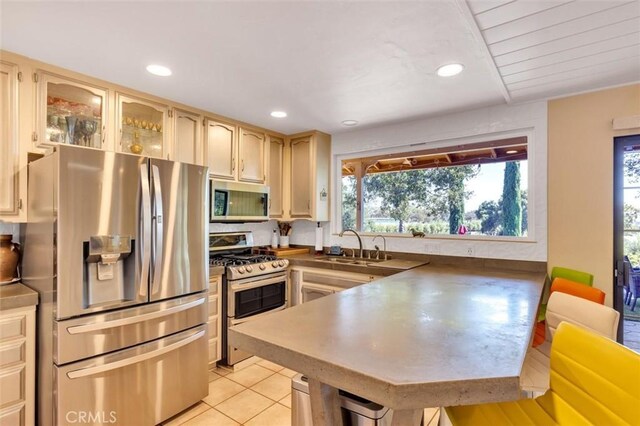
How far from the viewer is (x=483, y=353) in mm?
1021

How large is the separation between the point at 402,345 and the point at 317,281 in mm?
2192

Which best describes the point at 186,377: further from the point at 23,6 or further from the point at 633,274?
the point at 633,274

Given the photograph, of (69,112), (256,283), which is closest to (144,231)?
(69,112)

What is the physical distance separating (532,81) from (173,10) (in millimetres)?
2354

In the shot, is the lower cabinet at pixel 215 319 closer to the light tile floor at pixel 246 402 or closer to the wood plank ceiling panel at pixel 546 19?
the light tile floor at pixel 246 402

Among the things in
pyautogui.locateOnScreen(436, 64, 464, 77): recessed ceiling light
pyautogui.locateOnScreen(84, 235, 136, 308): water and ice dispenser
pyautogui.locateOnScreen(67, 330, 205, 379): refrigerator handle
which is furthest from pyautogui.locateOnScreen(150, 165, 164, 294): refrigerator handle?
pyautogui.locateOnScreen(436, 64, 464, 77): recessed ceiling light

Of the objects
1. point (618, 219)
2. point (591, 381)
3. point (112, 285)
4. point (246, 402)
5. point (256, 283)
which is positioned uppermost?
point (618, 219)

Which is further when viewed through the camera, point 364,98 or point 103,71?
point 364,98

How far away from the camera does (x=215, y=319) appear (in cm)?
277

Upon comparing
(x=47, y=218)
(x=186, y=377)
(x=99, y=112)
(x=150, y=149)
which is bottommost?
(x=186, y=377)

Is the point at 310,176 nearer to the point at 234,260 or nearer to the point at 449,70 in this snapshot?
the point at 234,260

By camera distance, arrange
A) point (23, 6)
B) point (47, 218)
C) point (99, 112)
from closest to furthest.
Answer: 1. point (23, 6)
2. point (47, 218)
3. point (99, 112)

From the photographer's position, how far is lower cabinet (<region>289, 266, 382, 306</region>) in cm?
301

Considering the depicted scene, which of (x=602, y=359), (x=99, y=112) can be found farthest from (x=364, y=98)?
(x=602, y=359)
